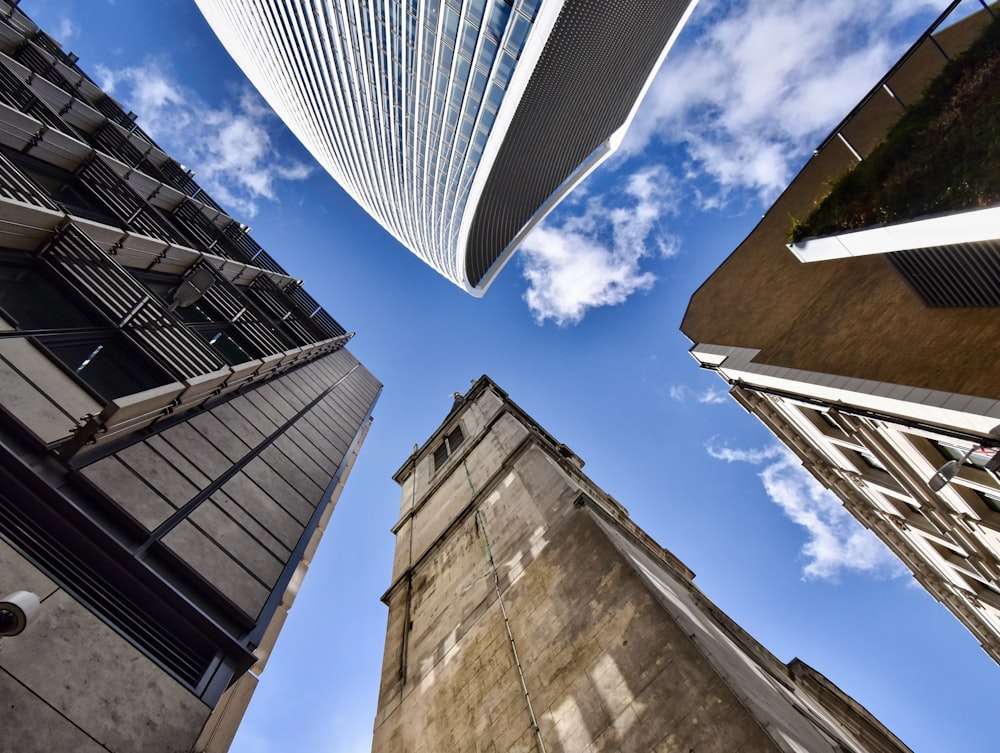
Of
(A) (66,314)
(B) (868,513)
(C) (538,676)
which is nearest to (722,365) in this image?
(B) (868,513)

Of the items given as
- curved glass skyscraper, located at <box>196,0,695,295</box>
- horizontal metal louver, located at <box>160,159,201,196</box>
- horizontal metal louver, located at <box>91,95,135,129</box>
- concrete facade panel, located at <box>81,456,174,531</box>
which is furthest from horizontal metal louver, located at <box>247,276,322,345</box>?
curved glass skyscraper, located at <box>196,0,695,295</box>

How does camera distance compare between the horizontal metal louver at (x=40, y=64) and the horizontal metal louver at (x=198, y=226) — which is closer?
the horizontal metal louver at (x=40, y=64)

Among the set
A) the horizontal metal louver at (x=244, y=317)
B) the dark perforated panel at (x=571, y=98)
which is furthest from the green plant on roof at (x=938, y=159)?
the dark perforated panel at (x=571, y=98)

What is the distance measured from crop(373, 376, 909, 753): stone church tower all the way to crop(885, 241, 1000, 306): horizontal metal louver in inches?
356

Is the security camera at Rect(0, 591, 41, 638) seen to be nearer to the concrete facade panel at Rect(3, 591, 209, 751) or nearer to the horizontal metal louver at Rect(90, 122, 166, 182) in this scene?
the concrete facade panel at Rect(3, 591, 209, 751)

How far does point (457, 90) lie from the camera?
38.3 metres

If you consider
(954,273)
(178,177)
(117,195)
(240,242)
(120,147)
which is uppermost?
(954,273)

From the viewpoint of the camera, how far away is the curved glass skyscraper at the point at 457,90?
33969 millimetres

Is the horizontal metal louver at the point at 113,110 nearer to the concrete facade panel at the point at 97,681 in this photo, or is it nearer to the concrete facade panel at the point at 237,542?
the concrete facade panel at the point at 237,542

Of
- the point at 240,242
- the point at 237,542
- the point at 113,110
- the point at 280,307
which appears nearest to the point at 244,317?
the point at 280,307

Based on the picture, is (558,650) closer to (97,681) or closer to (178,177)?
(97,681)

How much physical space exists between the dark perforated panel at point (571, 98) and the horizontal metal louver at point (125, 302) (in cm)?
3664

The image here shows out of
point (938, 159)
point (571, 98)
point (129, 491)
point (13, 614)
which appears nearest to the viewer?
point (13, 614)

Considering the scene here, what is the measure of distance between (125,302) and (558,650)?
11.0 meters
